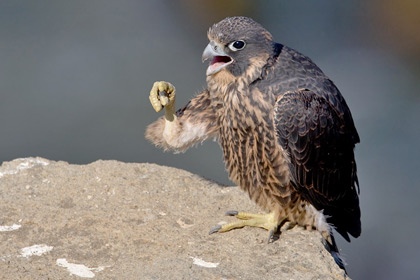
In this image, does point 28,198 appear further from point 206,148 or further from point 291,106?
point 206,148

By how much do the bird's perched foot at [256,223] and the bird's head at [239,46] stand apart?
2.44 feet

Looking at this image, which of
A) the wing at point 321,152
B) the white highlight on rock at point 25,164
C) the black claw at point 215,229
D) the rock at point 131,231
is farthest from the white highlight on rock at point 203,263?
the white highlight on rock at point 25,164

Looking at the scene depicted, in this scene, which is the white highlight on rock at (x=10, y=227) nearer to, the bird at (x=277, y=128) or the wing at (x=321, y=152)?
the bird at (x=277, y=128)

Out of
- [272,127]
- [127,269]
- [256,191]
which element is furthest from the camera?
[256,191]

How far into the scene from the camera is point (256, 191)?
3.38 meters

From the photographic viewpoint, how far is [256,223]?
11.2 ft

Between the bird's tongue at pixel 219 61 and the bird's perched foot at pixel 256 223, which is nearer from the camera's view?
the bird's tongue at pixel 219 61

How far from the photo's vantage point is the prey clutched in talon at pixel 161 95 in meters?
3.42

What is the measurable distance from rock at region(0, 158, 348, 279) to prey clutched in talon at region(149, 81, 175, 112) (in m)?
0.51

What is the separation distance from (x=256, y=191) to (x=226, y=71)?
62 centimetres

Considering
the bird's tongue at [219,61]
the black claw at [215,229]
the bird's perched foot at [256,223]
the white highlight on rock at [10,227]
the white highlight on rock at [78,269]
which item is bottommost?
the white highlight on rock at [78,269]

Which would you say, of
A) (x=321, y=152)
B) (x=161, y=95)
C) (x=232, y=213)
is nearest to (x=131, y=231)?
(x=232, y=213)

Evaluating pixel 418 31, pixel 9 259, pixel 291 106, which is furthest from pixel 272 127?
pixel 418 31

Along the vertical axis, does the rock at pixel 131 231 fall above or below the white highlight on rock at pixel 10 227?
above
